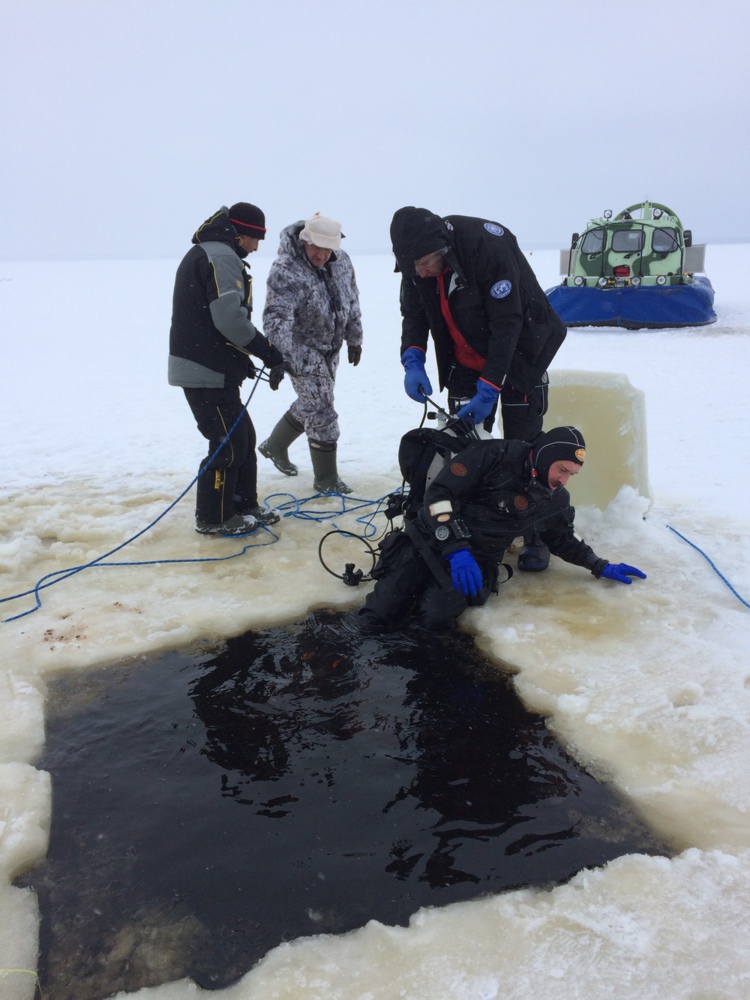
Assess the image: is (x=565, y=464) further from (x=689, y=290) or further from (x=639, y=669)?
(x=689, y=290)

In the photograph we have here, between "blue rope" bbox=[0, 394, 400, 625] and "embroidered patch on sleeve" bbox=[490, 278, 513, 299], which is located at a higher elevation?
"embroidered patch on sleeve" bbox=[490, 278, 513, 299]

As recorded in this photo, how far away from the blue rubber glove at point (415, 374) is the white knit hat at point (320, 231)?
3.55 ft

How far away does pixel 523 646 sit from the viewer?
9.93 ft

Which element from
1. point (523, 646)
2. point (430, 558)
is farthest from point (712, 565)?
point (430, 558)

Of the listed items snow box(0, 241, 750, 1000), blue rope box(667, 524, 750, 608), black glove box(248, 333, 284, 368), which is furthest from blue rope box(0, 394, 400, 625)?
blue rope box(667, 524, 750, 608)

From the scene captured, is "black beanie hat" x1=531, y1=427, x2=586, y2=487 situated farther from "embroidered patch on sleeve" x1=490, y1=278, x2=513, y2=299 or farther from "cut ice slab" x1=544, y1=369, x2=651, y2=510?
"cut ice slab" x1=544, y1=369, x2=651, y2=510

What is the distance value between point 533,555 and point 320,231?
7.69 ft

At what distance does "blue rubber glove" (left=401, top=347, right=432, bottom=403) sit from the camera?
3.72 metres

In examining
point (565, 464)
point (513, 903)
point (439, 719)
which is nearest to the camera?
point (513, 903)

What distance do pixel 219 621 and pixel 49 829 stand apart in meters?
1.27

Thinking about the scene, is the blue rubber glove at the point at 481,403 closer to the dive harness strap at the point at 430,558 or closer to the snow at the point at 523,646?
the dive harness strap at the point at 430,558

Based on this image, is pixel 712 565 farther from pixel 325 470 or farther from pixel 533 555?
pixel 325 470

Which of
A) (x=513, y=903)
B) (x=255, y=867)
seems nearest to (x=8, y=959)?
(x=255, y=867)

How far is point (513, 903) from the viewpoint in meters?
1.86
